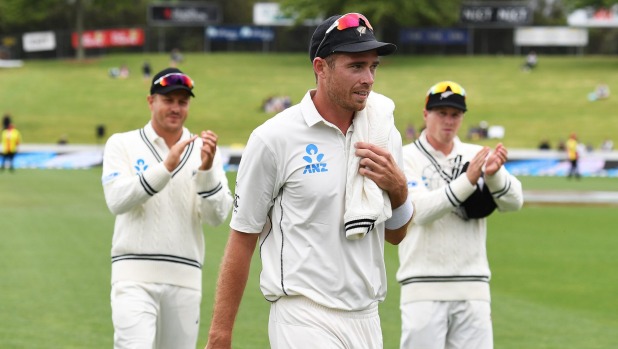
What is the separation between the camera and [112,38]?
101375mm

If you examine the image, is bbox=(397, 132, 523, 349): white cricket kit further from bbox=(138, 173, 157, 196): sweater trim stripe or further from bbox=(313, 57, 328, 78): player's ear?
bbox=(313, 57, 328, 78): player's ear

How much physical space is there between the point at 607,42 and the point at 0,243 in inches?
3700

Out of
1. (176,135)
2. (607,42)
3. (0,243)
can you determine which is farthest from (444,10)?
(176,135)

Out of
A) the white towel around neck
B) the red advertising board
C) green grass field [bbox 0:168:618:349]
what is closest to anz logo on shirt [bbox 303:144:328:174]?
the white towel around neck

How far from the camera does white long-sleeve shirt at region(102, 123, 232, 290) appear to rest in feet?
25.7

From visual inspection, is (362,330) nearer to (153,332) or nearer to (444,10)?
(153,332)

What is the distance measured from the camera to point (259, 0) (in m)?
115

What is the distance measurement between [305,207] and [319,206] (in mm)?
64

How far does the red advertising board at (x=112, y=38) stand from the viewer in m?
101

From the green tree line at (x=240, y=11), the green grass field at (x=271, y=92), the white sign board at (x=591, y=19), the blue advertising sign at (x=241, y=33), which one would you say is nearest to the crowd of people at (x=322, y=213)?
the green grass field at (x=271, y=92)

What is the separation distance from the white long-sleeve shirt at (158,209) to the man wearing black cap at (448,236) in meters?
1.41

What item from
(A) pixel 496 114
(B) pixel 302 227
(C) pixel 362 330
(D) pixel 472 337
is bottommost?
(A) pixel 496 114

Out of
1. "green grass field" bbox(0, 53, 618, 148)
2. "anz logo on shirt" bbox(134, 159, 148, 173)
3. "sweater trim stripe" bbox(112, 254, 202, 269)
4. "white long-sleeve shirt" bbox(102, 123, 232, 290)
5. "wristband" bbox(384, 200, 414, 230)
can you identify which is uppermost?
"wristband" bbox(384, 200, 414, 230)

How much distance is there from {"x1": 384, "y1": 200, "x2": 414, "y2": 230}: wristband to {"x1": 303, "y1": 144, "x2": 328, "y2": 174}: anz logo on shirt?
1.63ft
